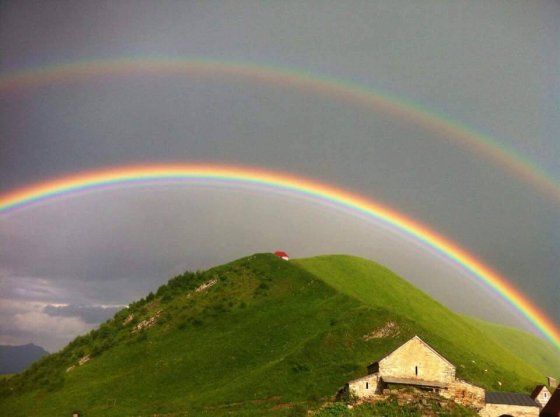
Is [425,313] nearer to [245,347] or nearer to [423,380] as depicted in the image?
[245,347]

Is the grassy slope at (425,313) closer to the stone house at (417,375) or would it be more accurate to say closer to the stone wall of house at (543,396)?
the stone wall of house at (543,396)

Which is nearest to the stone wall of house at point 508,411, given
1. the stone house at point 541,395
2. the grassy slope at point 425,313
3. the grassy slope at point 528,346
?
the stone house at point 541,395

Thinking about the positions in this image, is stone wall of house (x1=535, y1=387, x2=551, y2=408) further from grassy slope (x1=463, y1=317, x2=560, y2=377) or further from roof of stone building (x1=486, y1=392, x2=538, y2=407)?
grassy slope (x1=463, y1=317, x2=560, y2=377)

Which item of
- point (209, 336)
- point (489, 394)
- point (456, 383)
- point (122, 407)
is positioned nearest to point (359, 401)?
point (456, 383)

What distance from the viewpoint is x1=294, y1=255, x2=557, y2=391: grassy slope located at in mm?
61062

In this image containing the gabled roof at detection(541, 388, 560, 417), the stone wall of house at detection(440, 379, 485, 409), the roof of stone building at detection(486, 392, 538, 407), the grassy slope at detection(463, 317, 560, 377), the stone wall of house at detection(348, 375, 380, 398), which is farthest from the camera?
the grassy slope at detection(463, 317, 560, 377)

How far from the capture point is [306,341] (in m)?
57.3

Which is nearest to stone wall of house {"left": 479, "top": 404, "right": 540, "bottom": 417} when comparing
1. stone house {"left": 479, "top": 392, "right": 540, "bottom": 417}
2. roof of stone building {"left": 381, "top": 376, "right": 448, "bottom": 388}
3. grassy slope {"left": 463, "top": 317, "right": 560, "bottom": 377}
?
stone house {"left": 479, "top": 392, "right": 540, "bottom": 417}

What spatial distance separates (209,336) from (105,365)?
1374cm

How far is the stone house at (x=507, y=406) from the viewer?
43.0 metres

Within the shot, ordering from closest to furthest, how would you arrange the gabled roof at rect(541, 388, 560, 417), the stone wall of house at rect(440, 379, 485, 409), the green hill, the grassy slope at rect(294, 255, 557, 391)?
the stone wall of house at rect(440, 379, 485, 409), the gabled roof at rect(541, 388, 560, 417), the green hill, the grassy slope at rect(294, 255, 557, 391)

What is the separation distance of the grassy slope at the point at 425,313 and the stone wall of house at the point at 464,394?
576 inches

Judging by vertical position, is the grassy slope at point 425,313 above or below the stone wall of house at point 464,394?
above

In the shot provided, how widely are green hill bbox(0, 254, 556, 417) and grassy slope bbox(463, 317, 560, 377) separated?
55131mm
